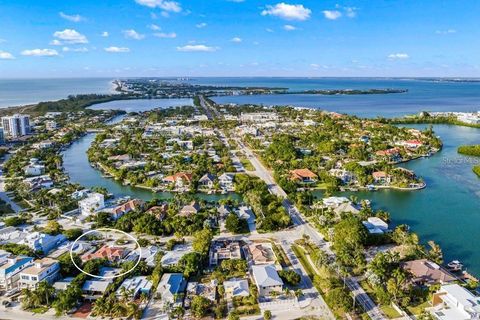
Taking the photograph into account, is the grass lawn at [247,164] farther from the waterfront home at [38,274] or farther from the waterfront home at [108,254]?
the waterfront home at [38,274]

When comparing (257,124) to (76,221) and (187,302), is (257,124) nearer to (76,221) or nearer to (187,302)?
(76,221)

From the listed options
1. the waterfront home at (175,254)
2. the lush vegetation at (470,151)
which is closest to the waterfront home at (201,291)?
the waterfront home at (175,254)

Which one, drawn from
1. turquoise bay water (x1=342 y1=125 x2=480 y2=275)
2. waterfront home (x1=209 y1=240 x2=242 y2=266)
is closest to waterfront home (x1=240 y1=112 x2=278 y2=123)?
turquoise bay water (x1=342 y1=125 x2=480 y2=275)

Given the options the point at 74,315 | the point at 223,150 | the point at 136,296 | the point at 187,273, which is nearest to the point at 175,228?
the point at 187,273

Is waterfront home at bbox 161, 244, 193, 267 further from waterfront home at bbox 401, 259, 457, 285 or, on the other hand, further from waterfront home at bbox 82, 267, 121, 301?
waterfront home at bbox 401, 259, 457, 285

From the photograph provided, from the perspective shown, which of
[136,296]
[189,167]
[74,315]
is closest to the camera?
[74,315]

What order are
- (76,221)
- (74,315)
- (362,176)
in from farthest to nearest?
1. (362,176)
2. (76,221)
3. (74,315)
